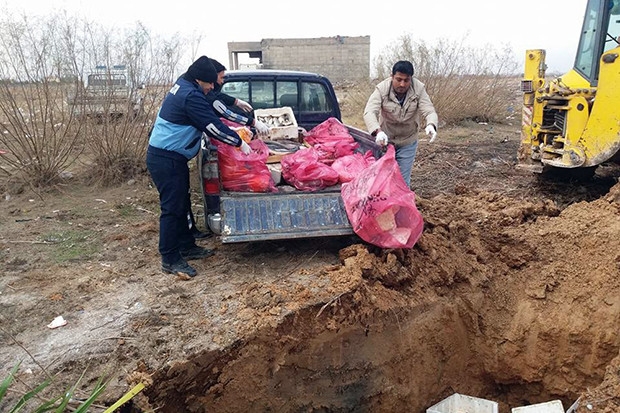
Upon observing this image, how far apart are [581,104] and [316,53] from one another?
21982 mm

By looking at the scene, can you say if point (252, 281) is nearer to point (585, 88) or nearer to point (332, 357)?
point (332, 357)

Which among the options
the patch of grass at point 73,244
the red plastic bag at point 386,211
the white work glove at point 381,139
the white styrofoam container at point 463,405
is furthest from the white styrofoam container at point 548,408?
the patch of grass at point 73,244

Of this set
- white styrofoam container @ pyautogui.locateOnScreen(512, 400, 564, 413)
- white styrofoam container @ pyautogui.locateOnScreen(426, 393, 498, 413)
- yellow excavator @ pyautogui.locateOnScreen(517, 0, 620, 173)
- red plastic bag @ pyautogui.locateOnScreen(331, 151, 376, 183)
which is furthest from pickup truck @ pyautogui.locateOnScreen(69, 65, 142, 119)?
white styrofoam container @ pyautogui.locateOnScreen(512, 400, 564, 413)

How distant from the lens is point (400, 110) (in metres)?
4.64

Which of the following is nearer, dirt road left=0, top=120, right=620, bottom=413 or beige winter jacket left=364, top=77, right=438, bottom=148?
dirt road left=0, top=120, right=620, bottom=413

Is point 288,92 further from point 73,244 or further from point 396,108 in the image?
point 73,244

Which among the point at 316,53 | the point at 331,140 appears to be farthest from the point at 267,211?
the point at 316,53

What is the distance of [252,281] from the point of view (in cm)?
369

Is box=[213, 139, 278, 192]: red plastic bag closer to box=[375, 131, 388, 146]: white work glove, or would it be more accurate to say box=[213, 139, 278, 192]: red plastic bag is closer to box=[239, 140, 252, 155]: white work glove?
box=[239, 140, 252, 155]: white work glove

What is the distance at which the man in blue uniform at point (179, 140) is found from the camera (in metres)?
3.70

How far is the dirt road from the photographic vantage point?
9.80 feet

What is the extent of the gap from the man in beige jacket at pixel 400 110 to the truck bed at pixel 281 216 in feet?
2.86

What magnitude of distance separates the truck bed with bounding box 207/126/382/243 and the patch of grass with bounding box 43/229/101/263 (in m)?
1.36

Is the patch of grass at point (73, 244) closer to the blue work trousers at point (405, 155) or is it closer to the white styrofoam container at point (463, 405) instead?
the blue work trousers at point (405, 155)
